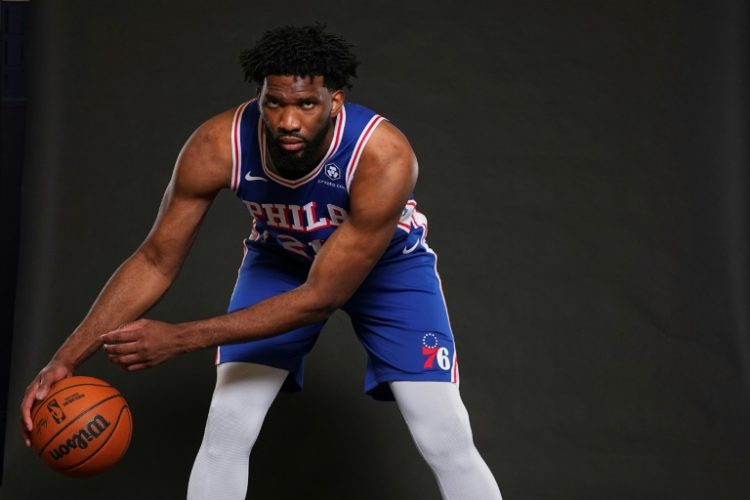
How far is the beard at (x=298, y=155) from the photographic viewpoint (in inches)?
124

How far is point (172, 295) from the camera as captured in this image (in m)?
4.76

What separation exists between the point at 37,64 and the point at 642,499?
127 inches

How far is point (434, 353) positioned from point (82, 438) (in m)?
1.10

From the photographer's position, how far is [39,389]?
3.07 meters

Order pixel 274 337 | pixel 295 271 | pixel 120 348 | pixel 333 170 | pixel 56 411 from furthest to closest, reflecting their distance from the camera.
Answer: pixel 295 271 → pixel 274 337 → pixel 333 170 → pixel 56 411 → pixel 120 348

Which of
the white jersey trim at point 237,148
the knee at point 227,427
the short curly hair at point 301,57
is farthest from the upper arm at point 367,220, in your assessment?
the knee at point 227,427

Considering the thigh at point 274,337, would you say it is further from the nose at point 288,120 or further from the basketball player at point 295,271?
the nose at point 288,120

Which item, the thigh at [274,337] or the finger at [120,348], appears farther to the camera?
the thigh at [274,337]

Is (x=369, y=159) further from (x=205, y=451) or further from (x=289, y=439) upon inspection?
(x=289, y=439)

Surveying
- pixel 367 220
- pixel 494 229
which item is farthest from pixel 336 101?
pixel 494 229

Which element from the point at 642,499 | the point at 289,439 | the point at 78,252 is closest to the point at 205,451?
the point at 289,439

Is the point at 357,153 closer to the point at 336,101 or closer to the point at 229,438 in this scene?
the point at 336,101

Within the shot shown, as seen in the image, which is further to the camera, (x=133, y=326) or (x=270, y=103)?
(x=270, y=103)

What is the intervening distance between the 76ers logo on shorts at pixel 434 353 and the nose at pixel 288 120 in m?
0.82
